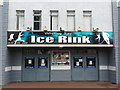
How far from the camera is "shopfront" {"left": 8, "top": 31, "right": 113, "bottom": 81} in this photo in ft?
37.0

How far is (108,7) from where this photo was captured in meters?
12.0

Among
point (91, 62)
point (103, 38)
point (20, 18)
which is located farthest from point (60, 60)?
point (20, 18)

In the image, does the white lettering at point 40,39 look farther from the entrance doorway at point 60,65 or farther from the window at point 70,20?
the window at point 70,20

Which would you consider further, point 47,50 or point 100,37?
point 47,50

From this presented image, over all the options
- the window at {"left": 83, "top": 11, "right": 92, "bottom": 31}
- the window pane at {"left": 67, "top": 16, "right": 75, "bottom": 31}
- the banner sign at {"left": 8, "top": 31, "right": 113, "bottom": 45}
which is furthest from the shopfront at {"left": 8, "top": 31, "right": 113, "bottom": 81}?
the window at {"left": 83, "top": 11, "right": 92, "bottom": 31}

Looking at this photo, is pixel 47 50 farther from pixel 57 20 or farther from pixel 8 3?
pixel 8 3

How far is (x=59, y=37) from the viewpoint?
11.3 m

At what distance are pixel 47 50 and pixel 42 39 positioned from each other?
1.28m

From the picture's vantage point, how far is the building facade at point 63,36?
11484 millimetres

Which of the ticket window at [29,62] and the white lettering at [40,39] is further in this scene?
the ticket window at [29,62]

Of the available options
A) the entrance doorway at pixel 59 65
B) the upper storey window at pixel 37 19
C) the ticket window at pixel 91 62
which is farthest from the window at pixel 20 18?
the ticket window at pixel 91 62

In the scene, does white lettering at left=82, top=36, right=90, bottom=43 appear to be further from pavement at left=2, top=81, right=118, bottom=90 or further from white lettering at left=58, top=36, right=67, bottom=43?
pavement at left=2, top=81, right=118, bottom=90

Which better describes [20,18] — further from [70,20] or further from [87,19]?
[87,19]

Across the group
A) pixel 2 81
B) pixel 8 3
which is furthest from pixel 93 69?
pixel 8 3
